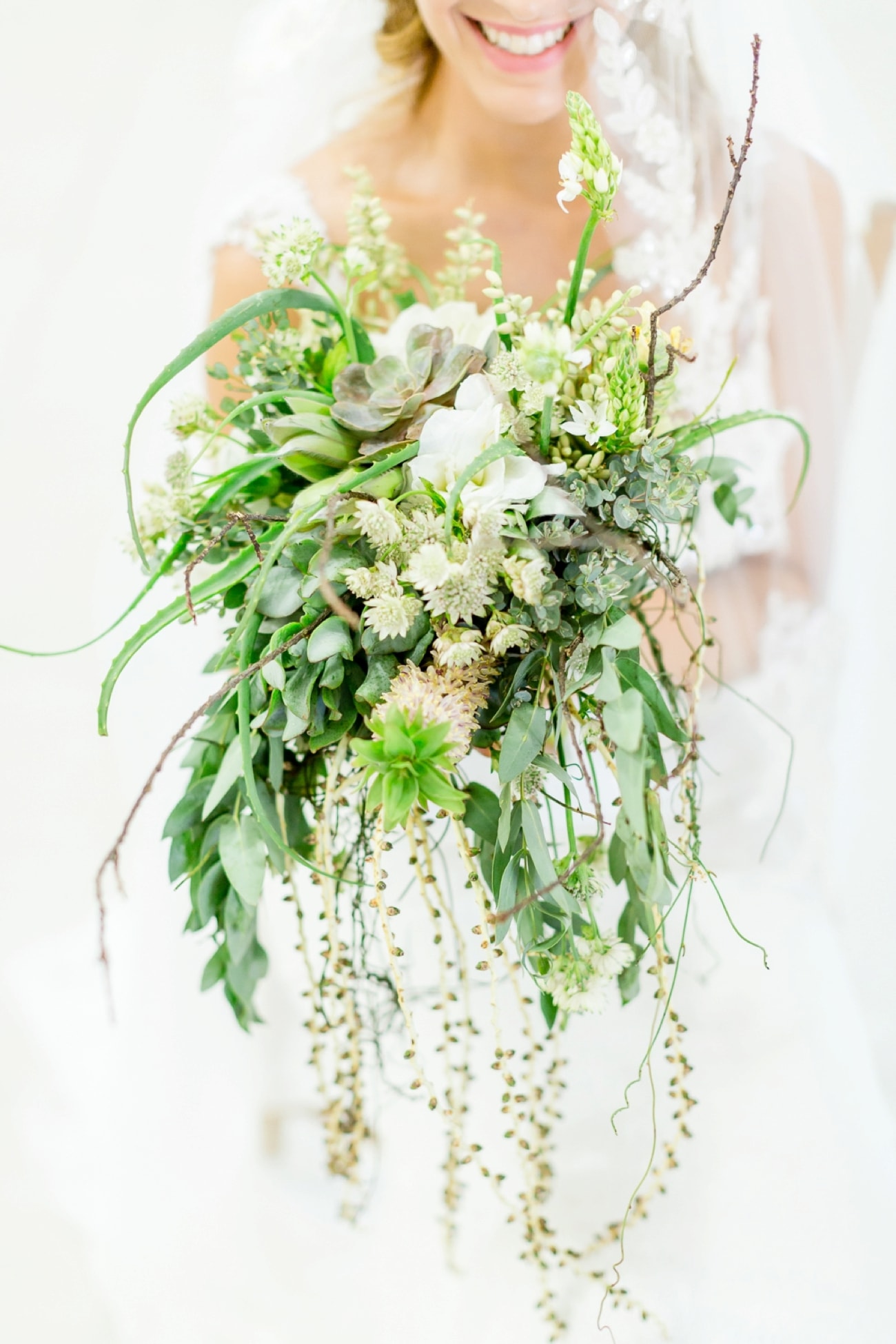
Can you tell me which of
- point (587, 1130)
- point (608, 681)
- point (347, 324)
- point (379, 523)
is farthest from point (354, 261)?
point (587, 1130)

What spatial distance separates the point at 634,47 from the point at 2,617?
3.02ft

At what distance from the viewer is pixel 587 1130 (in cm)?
91

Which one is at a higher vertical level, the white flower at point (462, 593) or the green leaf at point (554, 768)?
the white flower at point (462, 593)

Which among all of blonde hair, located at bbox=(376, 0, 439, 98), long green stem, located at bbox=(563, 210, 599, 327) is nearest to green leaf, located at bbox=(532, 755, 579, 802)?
long green stem, located at bbox=(563, 210, 599, 327)

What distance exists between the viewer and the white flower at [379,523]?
0.56m

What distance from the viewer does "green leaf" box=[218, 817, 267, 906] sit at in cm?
64

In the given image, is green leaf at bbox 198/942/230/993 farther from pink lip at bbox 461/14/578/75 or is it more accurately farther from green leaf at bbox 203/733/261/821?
pink lip at bbox 461/14/578/75

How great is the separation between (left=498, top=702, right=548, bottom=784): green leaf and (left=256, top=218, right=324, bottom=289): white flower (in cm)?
33

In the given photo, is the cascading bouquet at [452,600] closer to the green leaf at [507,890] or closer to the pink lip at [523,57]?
the green leaf at [507,890]

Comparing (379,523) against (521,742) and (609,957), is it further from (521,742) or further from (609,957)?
(609,957)

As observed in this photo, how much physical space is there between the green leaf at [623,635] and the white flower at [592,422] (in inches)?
4.5

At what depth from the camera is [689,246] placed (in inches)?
32.9

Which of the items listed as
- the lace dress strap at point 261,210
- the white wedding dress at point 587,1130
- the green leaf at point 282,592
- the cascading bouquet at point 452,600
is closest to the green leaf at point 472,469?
the cascading bouquet at point 452,600

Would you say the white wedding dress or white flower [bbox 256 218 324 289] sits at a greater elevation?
white flower [bbox 256 218 324 289]
